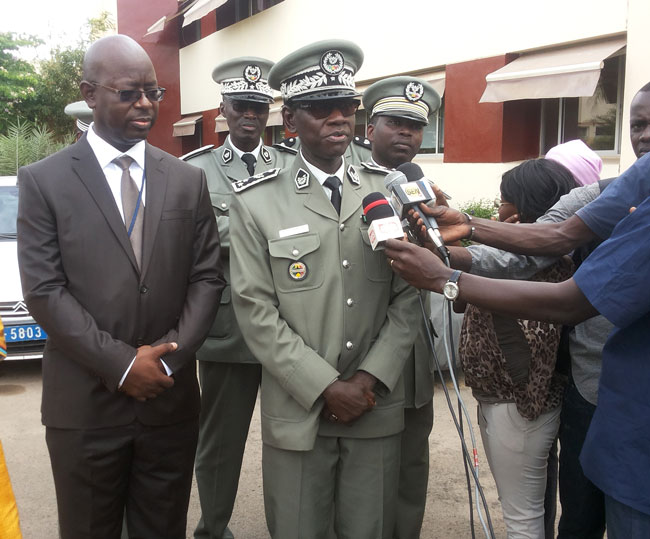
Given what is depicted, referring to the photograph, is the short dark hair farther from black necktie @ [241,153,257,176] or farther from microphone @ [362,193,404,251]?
black necktie @ [241,153,257,176]

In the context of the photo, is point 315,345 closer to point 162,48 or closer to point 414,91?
point 414,91

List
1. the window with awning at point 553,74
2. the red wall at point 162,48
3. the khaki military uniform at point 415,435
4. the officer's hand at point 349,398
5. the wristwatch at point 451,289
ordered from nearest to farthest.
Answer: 1. the wristwatch at point 451,289
2. the officer's hand at point 349,398
3. the khaki military uniform at point 415,435
4. the window with awning at point 553,74
5. the red wall at point 162,48

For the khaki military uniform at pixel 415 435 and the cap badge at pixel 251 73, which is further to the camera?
the cap badge at pixel 251 73

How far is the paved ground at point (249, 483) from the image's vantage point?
138 inches

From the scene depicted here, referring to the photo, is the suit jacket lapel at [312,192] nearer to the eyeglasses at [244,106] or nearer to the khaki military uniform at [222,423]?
the khaki military uniform at [222,423]

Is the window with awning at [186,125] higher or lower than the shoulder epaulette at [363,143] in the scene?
higher

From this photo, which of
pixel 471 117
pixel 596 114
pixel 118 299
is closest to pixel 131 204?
pixel 118 299

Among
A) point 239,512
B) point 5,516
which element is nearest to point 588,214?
point 5,516

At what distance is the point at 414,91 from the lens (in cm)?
356

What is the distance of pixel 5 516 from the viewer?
207 cm

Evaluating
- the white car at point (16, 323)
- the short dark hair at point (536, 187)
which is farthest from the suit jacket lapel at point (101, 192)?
the white car at point (16, 323)

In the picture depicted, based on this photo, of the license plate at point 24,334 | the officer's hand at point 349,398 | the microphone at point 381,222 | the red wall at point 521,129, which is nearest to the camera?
the microphone at point 381,222

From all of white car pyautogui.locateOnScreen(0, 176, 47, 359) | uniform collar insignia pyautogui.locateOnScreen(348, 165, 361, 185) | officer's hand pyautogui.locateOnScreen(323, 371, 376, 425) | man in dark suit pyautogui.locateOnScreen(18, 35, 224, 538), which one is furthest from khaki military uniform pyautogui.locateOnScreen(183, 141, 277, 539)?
white car pyautogui.locateOnScreen(0, 176, 47, 359)

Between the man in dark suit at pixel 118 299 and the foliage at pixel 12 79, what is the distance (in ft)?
71.0
